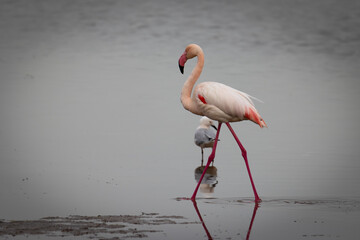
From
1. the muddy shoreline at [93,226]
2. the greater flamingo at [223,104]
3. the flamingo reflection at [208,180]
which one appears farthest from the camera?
the flamingo reflection at [208,180]

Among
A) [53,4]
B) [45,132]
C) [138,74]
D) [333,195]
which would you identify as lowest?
[53,4]

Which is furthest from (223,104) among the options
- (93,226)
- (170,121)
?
(170,121)

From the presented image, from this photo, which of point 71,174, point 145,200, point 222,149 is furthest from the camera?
point 222,149

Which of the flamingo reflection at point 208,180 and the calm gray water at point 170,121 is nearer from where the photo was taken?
the calm gray water at point 170,121

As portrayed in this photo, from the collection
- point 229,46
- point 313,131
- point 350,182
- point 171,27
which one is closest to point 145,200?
point 350,182

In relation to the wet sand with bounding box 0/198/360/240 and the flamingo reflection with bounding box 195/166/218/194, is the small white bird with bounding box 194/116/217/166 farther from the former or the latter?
the wet sand with bounding box 0/198/360/240

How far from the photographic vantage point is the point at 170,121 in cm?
1201

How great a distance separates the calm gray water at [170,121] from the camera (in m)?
7.39

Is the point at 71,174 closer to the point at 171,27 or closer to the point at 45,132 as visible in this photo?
the point at 45,132

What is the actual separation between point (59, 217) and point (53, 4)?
22163 mm

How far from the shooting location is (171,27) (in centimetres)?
2403

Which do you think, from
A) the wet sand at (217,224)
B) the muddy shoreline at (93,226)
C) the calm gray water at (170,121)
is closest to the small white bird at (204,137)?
the calm gray water at (170,121)

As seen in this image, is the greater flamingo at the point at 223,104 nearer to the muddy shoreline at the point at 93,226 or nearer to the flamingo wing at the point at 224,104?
the flamingo wing at the point at 224,104

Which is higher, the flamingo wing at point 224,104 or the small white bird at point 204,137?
the flamingo wing at point 224,104
